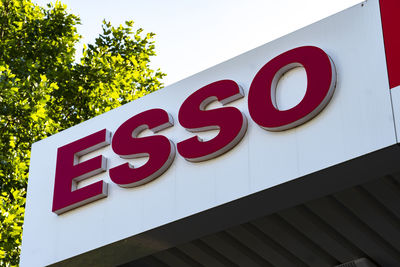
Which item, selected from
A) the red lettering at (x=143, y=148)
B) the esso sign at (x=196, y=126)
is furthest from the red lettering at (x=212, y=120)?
the red lettering at (x=143, y=148)

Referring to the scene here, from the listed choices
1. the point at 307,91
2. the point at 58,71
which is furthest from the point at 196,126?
the point at 58,71

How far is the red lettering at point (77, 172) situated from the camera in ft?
25.6

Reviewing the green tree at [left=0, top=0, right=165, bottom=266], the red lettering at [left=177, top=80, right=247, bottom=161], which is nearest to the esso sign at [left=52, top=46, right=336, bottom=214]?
the red lettering at [left=177, top=80, right=247, bottom=161]

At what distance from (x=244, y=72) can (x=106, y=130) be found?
172cm

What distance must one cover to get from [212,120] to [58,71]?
10279 millimetres

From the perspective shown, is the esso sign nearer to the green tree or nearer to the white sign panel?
the white sign panel

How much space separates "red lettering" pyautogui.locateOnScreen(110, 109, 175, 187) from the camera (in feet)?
24.5

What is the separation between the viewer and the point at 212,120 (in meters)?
7.34

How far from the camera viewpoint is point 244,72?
7.40 metres

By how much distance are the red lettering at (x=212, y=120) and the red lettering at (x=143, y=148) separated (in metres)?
0.19

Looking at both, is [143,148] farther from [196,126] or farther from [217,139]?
[217,139]

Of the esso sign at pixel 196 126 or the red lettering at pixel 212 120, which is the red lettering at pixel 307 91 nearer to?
the esso sign at pixel 196 126

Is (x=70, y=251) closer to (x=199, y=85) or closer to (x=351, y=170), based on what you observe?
(x=199, y=85)

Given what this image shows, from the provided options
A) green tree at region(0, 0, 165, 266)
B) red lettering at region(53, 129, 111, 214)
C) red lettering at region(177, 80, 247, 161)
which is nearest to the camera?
red lettering at region(177, 80, 247, 161)
